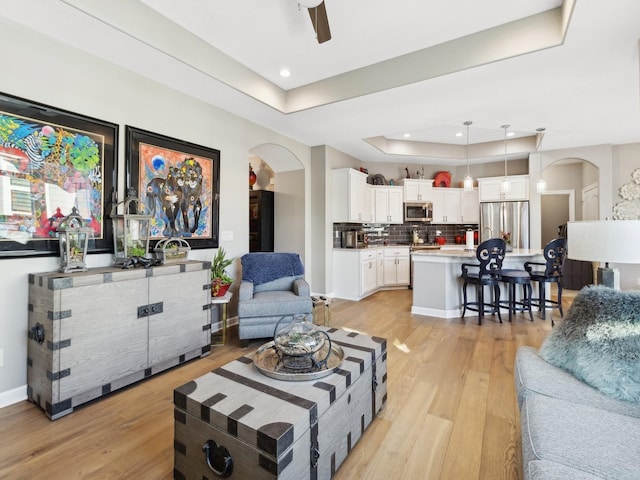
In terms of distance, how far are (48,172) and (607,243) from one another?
3.79 metres

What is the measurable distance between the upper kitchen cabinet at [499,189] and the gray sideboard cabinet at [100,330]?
20.0ft

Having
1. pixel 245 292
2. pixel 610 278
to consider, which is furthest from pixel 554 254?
pixel 245 292

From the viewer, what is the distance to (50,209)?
231 cm

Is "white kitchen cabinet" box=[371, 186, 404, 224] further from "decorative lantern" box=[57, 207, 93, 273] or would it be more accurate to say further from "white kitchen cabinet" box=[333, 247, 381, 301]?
"decorative lantern" box=[57, 207, 93, 273]

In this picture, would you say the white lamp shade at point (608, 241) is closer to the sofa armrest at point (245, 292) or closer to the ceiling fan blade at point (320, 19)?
the ceiling fan blade at point (320, 19)

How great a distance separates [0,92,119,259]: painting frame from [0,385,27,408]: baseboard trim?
96 centimetres

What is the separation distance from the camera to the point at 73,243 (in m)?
2.28

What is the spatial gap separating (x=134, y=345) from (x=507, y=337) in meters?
3.80

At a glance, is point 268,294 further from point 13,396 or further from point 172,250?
point 13,396

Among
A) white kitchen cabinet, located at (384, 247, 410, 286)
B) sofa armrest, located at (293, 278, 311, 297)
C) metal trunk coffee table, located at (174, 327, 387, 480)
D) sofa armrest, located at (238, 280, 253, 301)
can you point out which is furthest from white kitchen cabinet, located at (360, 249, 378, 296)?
metal trunk coffee table, located at (174, 327, 387, 480)

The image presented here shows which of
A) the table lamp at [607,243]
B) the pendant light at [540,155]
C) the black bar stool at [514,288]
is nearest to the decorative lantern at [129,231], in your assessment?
the table lamp at [607,243]

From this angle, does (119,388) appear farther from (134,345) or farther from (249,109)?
(249,109)

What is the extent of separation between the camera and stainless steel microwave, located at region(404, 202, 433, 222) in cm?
669

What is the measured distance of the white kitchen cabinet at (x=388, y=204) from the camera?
252 inches
